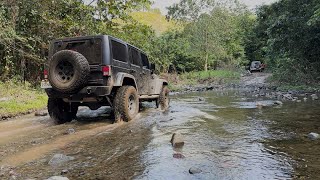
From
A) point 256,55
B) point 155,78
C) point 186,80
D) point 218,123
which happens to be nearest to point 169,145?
point 218,123

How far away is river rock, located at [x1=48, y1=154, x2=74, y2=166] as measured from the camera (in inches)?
179

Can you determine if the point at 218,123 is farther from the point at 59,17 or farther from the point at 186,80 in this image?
the point at 186,80

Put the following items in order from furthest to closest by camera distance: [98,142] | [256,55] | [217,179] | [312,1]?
[256,55] → [312,1] → [98,142] → [217,179]

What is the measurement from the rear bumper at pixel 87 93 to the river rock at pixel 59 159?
2.89 metres

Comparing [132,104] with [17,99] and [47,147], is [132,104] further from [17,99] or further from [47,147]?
[17,99]

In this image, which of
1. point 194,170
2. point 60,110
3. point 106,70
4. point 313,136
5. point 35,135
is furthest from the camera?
point 60,110

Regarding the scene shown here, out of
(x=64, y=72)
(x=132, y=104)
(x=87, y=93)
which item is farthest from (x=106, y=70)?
(x=132, y=104)

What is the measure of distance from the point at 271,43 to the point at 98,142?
1552 centimetres

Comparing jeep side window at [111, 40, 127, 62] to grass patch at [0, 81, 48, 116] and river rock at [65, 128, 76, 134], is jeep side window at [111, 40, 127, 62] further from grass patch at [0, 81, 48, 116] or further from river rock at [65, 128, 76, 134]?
grass patch at [0, 81, 48, 116]

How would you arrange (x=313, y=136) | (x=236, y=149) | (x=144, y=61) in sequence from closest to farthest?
1. (x=236, y=149)
2. (x=313, y=136)
3. (x=144, y=61)

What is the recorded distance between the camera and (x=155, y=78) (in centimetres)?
1107

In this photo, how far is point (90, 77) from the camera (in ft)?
25.1

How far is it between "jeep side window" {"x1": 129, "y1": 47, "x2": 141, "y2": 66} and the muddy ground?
176 centimetres

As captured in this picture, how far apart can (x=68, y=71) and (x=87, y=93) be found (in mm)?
683
